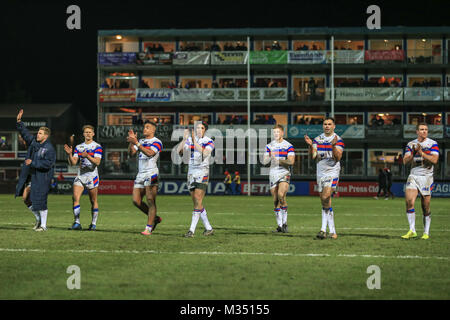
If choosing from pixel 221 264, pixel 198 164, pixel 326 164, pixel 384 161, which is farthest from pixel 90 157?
pixel 384 161

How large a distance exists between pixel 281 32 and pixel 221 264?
169 feet

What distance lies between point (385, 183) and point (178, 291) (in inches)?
1332

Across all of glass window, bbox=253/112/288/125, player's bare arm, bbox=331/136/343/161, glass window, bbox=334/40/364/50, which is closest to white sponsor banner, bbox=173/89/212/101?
glass window, bbox=253/112/288/125

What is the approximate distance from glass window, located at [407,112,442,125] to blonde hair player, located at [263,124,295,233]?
149 ft

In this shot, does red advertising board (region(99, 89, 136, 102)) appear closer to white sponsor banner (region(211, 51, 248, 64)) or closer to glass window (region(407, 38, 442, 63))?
white sponsor banner (region(211, 51, 248, 64))

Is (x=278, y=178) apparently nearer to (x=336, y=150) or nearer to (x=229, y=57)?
(x=336, y=150)

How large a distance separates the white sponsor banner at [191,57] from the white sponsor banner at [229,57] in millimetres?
664

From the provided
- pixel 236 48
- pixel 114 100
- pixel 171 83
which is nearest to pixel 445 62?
pixel 236 48

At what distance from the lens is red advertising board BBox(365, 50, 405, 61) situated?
185ft

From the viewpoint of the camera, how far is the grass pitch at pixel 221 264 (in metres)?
6.92

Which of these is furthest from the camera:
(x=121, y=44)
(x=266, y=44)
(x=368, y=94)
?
(x=121, y=44)

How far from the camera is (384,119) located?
57656 millimetres

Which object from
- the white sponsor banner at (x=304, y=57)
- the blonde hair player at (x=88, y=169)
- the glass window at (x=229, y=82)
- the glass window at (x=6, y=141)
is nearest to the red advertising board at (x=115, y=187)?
the glass window at (x=229, y=82)

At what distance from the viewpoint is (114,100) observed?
192ft
